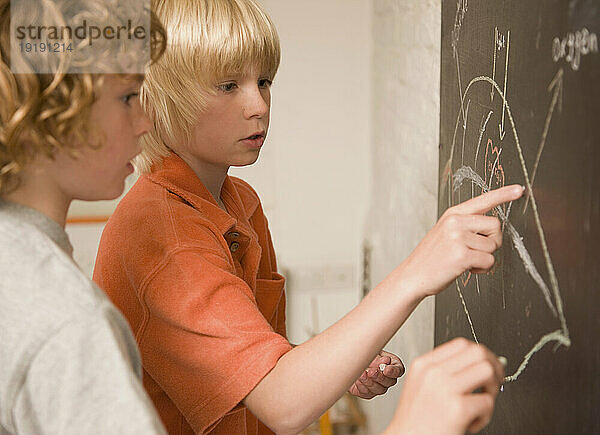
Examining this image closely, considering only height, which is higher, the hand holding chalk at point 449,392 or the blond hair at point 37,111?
the blond hair at point 37,111

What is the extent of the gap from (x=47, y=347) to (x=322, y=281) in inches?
89.3

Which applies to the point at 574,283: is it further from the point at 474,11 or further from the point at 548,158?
the point at 474,11

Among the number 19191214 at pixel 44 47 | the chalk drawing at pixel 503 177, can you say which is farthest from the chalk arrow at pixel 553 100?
the number 19191214 at pixel 44 47

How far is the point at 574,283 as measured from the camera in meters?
0.69

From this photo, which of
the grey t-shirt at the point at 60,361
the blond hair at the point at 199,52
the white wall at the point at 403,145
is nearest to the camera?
the grey t-shirt at the point at 60,361

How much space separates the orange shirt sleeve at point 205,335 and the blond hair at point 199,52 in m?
0.23

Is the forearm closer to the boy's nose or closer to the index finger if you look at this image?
the index finger

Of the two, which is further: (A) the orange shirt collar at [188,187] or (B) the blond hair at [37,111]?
(A) the orange shirt collar at [188,187]

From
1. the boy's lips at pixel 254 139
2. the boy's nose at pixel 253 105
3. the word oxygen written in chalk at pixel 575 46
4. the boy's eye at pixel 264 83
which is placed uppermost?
the word oxygen written in chalk at pixel 575 46

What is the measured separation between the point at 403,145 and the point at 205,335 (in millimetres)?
1194

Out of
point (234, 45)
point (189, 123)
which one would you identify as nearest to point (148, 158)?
point (189, 123)

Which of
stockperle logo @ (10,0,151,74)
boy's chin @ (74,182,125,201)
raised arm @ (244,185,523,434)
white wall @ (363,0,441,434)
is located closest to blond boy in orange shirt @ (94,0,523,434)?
raised arm @ (244,185,523,434)

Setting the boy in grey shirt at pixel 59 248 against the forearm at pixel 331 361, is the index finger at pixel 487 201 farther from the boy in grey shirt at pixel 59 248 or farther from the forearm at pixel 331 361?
the boy in grey shirt at pixel 59 248

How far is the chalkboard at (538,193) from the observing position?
2.19 ft
